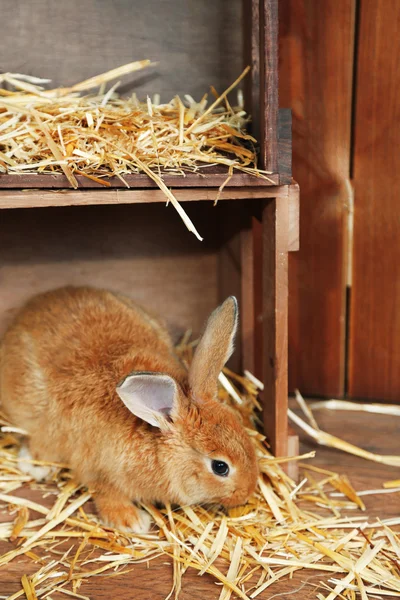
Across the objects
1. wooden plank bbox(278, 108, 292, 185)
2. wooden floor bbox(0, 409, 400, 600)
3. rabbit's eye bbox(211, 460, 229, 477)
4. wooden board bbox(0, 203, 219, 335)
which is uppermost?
wooden plank bbox(278, 108, 292, 185)

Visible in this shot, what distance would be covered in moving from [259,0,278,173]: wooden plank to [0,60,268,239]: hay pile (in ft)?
0.23

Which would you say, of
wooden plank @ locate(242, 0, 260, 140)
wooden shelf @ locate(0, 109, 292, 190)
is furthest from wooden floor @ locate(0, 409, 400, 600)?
wooden plank @ locate(242, 0, 260, 140)

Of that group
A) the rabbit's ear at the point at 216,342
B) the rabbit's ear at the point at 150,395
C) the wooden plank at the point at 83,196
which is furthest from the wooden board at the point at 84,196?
the rabbit's ear at the point at 150,395

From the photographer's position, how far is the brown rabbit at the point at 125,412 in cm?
193

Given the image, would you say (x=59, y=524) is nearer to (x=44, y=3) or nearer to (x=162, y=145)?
(x=162, y=145)

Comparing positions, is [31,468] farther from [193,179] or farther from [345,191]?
[345,191]

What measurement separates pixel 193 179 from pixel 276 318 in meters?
0.58

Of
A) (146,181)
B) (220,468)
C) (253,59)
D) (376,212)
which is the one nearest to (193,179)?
(146,181)

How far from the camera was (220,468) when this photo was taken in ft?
6.35

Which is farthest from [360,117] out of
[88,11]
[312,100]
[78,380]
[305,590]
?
[305,590]

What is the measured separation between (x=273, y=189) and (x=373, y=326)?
1.12 meters

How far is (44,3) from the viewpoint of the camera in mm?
2445

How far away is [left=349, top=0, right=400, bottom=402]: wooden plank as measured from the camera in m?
2.47

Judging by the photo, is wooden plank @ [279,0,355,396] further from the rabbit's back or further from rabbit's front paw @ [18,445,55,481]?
rabbit's front paw @ [18,445,55,481]
